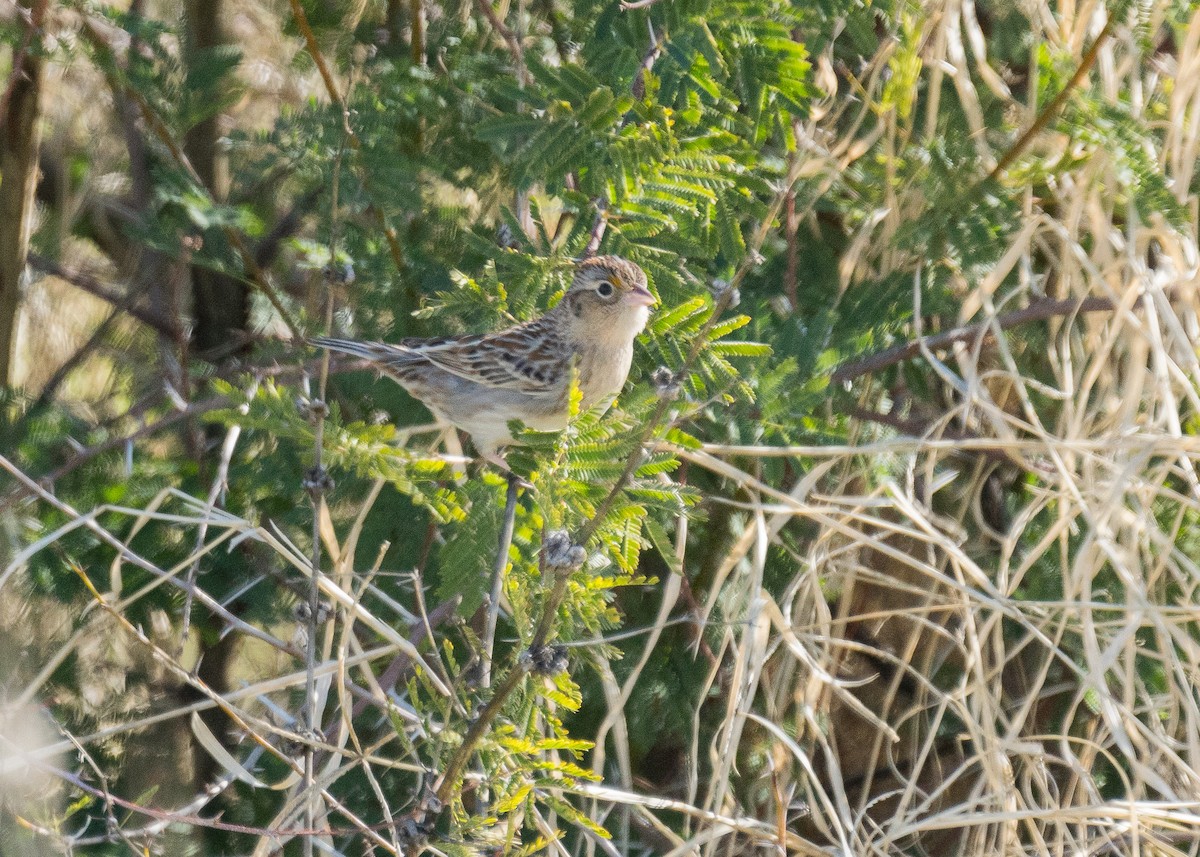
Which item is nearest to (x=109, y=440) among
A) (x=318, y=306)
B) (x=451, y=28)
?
(x=318, y=306)

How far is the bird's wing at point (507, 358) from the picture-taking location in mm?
3127

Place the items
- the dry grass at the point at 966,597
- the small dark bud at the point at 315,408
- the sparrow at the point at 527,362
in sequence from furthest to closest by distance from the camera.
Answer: the sparrow at the point at 527,362 → the dry grass at the point at 966,597 → the small dark bud at the point at 315,408

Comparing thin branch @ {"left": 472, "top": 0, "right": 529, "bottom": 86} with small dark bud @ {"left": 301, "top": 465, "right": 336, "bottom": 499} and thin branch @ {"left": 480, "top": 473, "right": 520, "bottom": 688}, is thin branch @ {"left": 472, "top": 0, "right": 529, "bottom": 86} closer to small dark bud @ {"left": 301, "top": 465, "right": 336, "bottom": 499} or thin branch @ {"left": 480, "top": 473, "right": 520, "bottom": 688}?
thin branch @ {"left": 480, "top": 473, "right": 520, "bottom": 688}

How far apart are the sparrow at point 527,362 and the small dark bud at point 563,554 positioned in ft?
4.03

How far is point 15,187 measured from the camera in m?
3.62

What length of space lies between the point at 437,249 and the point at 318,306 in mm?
408

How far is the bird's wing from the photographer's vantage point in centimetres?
313

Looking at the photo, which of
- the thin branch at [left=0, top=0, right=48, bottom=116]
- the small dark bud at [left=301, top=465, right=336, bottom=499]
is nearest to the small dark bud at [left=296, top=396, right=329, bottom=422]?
the small dark bud at [left=301, top=465, right=336, bottom=499]

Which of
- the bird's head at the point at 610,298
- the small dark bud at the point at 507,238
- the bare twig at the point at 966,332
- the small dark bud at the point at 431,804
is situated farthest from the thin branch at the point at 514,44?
the small dark bud at the point at 431,804

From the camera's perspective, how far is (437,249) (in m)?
3.23

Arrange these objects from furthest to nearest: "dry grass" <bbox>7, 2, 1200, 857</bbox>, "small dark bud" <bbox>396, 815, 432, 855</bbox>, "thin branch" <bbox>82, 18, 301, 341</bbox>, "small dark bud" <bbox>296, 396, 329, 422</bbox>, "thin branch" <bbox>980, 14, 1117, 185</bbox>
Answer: "thin branch" <bbox>82, 18, 301, 341</bbox>
"thin branch" <bbox>980, 14, 1117, 185</bbox>
"dry grass" <bbox>7, 2, 1200, 857</bbox>
"small dark bud" <bbox>296, 396, 329, 422</bbox>
"small dark bud" <bbox>396, 815, 432, 855</bbox>

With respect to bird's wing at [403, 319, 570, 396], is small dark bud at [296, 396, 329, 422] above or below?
above

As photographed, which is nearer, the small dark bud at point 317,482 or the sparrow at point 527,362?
the small dark bud at point 317,482

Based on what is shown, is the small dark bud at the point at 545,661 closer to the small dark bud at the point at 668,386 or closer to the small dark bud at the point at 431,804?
the small dark bud at the point at 431,804
